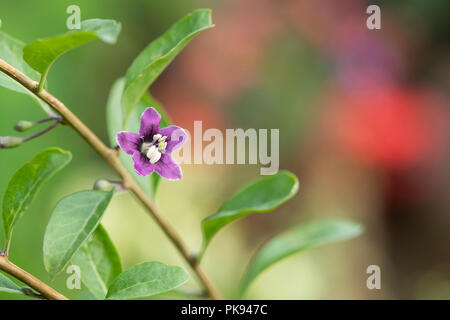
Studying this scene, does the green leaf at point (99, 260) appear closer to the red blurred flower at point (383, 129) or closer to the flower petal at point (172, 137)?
the flower petal at point (172, 137)

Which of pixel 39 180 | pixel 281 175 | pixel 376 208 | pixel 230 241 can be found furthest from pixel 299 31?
pixel 39 180

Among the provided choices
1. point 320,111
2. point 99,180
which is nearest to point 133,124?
point 99,180

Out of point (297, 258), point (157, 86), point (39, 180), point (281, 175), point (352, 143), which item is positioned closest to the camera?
point (39, 180)

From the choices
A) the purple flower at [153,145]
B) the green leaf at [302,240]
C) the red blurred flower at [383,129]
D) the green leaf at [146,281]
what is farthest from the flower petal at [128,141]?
the red blurred flower at [383,129]

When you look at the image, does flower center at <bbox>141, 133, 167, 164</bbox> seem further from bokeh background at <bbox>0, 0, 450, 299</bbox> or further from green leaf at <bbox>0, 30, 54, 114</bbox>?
bokeh background at <bbox>0, 0, 450, 299</bbox>

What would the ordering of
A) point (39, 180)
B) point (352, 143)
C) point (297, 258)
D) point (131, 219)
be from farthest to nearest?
point (352, 143), point (297, 258), point (131, 219), point (39, 180)

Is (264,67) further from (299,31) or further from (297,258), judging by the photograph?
(297,258)
